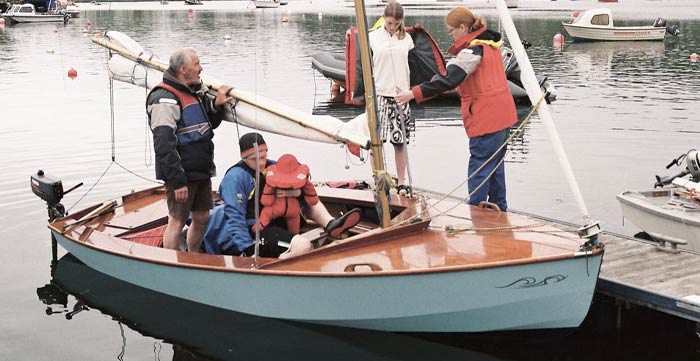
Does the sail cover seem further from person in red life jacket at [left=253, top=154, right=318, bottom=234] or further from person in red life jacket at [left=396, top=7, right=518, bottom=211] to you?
person in red life jacket at [left=253, top=154, right=318, bottom=234]

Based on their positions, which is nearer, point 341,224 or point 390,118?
point 341,224

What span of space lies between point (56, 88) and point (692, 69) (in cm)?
1946

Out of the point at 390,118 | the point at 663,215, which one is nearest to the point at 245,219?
the point at 390,118

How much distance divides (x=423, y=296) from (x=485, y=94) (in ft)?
6.86

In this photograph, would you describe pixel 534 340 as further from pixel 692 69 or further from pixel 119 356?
pixel 692 69

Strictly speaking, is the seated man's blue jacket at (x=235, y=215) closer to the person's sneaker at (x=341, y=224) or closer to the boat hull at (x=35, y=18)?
the person's sneaker at (x=341, y=224)

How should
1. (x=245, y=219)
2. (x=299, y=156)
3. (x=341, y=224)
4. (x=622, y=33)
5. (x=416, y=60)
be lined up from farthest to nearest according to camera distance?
1. (x=622, y=33)
2. (x=299, y=156)
3. (x=416, y=60)
4. (x=245, y=219)
5. (x=341, y=224)

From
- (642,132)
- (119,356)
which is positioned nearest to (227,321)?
(119,356)

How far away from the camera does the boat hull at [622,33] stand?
38.9 m

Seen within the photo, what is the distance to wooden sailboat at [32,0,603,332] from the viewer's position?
6336mm

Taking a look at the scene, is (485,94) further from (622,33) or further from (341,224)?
(622,33)

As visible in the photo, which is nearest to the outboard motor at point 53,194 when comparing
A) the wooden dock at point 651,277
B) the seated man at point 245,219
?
the seated man at point 245,219

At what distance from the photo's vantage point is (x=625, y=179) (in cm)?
1280

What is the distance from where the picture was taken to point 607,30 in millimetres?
39125
